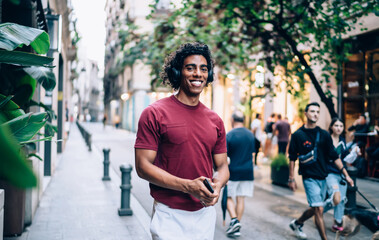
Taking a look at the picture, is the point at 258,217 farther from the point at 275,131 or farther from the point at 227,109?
the point at 227,109

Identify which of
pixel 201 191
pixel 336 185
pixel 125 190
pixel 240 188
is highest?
pixel 201 191

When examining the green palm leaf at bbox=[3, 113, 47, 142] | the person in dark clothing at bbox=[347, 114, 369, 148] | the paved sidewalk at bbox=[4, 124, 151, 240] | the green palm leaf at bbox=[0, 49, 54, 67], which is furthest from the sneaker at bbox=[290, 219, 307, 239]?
the person in dark clothing at bbox=[347, 114, 369, 148]

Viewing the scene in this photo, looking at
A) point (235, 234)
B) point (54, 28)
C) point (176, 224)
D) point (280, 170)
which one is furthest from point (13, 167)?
point (280, 170)

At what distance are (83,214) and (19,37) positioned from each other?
14.6 feet

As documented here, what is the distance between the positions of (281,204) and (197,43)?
6.22 meters

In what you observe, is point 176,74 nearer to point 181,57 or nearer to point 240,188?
point 181,57

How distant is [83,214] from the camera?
6.54 m

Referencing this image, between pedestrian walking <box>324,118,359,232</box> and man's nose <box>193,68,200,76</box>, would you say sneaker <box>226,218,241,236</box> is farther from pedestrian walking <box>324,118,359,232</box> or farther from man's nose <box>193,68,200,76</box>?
man's nose <box>193,68,200,76</box>

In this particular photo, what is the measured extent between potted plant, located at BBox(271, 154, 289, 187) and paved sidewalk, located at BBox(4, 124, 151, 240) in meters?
4.06

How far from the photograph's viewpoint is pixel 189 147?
233 centimetres

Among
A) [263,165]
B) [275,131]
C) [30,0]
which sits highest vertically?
[30,0]

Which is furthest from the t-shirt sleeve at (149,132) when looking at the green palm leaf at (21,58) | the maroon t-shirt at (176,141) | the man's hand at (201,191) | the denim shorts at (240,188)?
the denim shorts at (240,188)

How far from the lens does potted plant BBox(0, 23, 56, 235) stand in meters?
0.78

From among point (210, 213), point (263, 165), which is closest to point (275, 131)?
point (263, 165)
